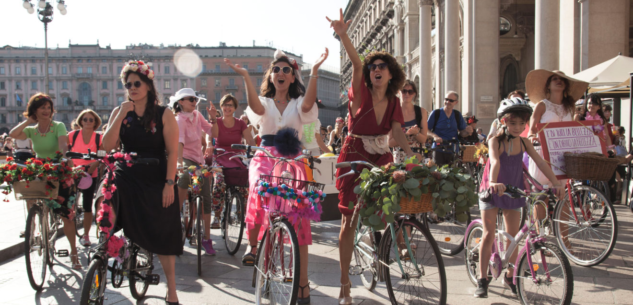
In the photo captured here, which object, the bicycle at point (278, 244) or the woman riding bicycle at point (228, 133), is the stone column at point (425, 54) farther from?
the bicycle at point (278, 244)

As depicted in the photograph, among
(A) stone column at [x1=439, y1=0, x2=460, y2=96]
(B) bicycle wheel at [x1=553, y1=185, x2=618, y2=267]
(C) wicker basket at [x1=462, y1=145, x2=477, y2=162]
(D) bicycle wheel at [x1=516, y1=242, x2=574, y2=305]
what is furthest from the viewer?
(A) stone column at [x1=439, y1=0, x2=460, y2=96]

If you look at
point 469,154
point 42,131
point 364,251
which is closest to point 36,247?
point 42,131

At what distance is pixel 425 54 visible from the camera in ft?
103

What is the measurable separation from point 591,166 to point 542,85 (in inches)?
49.2

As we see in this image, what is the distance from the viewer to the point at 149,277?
4391 millimetres

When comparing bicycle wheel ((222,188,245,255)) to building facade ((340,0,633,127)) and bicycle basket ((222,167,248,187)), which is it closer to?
bicycle basket ((222,167,248,187))

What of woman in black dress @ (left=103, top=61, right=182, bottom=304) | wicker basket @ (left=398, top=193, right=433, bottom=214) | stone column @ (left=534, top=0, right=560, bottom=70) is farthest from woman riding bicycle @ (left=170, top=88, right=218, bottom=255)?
stone column @ (left=534, top=0, right=560, bottom=70)

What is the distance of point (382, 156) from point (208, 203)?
306cm

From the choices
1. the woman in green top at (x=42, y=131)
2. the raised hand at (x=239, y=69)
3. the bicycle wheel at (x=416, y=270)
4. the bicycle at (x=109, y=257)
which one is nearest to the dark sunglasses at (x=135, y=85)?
the bicycle at (x=109, y=257)

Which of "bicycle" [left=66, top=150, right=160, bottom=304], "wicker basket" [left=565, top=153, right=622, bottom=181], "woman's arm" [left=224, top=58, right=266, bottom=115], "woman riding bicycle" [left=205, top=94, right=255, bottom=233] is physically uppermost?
"woman's arm" [left=224, top=58, right=266, bottom=115]

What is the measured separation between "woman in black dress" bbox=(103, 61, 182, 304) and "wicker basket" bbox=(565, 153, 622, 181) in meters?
4.21

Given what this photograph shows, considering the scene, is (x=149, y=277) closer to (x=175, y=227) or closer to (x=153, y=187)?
(x=175, y=227)

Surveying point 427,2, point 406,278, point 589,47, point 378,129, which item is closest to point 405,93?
point 378,129

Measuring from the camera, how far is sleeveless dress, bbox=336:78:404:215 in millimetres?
4520
